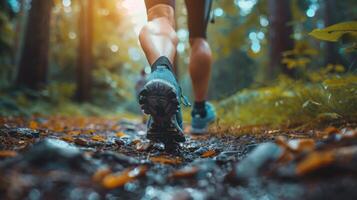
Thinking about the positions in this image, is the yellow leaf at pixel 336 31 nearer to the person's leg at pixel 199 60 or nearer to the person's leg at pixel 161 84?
the person's leg at pixel 161 84

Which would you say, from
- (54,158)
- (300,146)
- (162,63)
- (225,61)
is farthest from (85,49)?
(300,146)

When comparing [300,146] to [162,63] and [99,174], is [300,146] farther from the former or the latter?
[162,63]

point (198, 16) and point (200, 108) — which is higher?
point (198, 16)

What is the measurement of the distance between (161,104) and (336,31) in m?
0.93

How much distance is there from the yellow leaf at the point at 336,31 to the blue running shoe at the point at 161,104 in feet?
2.46

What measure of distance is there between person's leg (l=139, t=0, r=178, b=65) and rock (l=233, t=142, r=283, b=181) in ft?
2.95

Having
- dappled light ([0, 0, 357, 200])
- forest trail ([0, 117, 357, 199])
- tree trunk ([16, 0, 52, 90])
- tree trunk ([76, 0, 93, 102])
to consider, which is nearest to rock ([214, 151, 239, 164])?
dappled light ([0, 0, 357, 200])

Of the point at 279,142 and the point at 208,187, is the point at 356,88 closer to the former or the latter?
the point at 279,142

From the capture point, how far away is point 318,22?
22.9 m

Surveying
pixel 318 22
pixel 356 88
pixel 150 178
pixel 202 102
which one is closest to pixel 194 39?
pixel 202 102

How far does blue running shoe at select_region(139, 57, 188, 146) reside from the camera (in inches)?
64.1

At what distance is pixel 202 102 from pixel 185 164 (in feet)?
5.43

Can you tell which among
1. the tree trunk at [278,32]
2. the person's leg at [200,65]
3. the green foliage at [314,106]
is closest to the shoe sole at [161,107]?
the green foliage at [314,106]

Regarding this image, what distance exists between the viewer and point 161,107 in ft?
5.39
